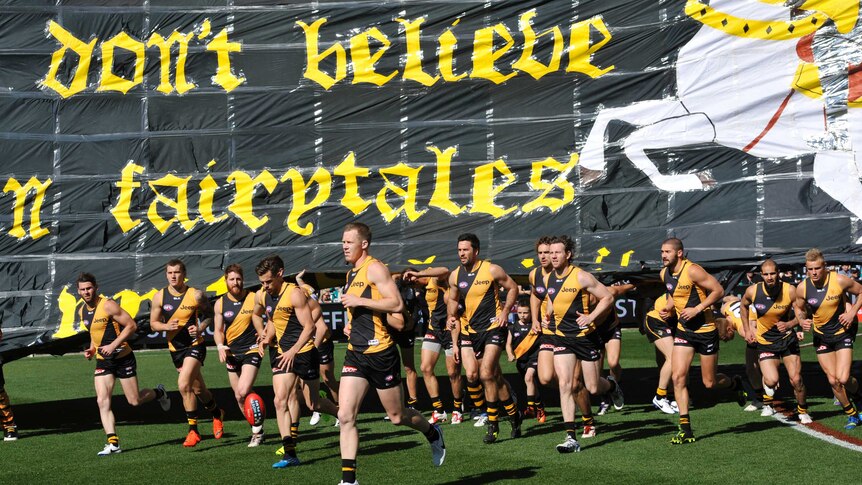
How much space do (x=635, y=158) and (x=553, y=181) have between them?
1.27 meters

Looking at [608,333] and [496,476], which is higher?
[608,333]

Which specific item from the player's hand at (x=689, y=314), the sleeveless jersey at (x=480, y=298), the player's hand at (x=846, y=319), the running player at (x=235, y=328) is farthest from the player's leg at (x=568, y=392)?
the running player at (x=235, y=328)

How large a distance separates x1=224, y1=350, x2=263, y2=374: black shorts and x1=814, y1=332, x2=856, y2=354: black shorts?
6.99 m

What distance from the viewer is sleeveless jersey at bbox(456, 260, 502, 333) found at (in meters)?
13.4

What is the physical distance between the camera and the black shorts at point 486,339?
13188 mm

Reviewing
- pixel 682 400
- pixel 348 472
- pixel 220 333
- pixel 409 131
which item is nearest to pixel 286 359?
pixel 348 472

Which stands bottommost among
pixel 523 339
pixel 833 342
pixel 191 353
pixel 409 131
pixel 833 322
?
pixel 833 342

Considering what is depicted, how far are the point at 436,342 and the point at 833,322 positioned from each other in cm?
536

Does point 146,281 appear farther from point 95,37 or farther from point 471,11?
point 471,11

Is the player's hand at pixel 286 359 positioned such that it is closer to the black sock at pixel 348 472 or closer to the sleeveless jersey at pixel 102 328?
the black sock at pixel 348 472

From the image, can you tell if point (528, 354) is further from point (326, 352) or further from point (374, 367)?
point (374, 367)

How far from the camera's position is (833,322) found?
12906 mm

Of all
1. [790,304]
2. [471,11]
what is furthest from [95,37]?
[790,304]

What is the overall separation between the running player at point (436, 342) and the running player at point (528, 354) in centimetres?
92
